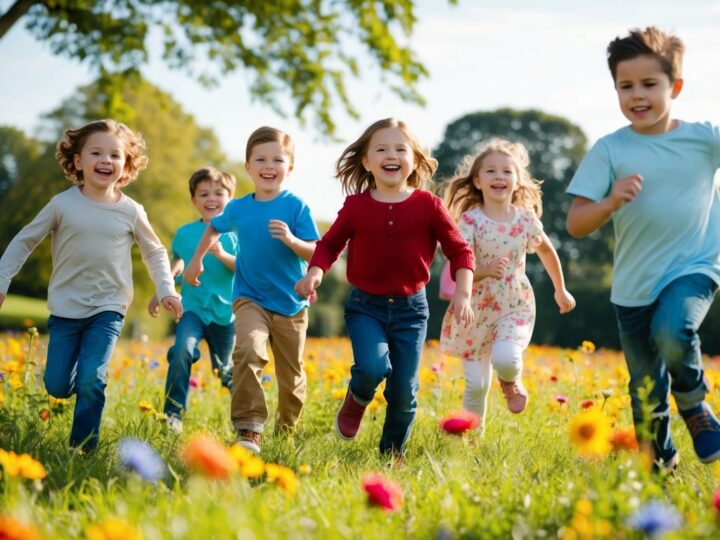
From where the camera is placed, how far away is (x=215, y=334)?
596cm

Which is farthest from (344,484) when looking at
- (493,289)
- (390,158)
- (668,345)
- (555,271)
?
(555,271)

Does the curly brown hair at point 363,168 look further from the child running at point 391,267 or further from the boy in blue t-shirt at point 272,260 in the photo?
the boy in blue t-shirt at point 272,260

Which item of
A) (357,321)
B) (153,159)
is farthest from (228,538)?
(153,159)

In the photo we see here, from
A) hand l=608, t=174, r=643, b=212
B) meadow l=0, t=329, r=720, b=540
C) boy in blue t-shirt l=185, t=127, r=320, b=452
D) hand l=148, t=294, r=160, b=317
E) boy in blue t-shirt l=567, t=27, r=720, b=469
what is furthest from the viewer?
hand l=148, t=294, r=160, b=317

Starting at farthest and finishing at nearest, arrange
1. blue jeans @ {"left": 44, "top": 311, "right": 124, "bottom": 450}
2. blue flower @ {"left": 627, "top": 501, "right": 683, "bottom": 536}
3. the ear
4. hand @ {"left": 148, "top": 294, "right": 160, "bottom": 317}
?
1. hand @ {"left": 148, "top": 294, "right": 160, "bottom": 317}
2. blue jeans @ {"left": 44, "top": 311, "right": 124, "bottom": 450}
3. the ear
4. blue flower @ {"left": 627, "top": 501, "right": 683, "bottom": 536}

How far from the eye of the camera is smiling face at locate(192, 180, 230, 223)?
6137 millimetres

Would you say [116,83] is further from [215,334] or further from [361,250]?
[361,250]

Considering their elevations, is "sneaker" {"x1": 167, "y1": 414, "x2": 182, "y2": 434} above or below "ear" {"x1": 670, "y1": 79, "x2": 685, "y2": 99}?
below

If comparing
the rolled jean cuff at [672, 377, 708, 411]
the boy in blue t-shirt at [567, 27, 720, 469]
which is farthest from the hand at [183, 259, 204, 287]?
the rolled jean cuff at [672, 377, 708, 411]

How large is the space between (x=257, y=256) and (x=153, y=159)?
67.1 ft

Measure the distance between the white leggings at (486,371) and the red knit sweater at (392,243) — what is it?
0.77 meters

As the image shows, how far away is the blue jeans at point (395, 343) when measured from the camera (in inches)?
176

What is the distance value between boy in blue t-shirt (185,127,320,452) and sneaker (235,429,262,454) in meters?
0.29

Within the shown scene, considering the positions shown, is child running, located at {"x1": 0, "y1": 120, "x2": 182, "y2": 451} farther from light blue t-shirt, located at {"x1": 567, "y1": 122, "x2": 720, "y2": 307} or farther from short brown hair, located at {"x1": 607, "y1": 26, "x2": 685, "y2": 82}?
short brown hair, located at {"x1": 607, "y1": 26, "x2": 685, "y2": 82}
